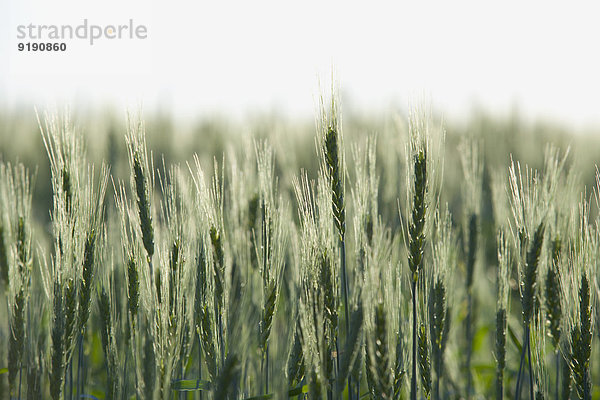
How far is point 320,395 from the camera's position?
1.23 m

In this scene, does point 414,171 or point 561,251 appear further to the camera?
point 561,251

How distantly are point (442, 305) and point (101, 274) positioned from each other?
1.02 m

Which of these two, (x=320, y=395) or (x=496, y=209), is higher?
(x=496, y=209)

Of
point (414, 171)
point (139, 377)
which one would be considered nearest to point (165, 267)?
point (139, 377)

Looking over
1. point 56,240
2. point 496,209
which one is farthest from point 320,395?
point 496,209

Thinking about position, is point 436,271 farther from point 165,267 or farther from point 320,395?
point 165,267

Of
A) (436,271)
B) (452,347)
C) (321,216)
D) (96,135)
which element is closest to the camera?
(321,216)

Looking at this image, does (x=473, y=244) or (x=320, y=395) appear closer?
(x=320, y=395)

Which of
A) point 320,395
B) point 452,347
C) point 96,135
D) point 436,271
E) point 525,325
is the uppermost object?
point 96,135

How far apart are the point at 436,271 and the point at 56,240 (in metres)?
1.11

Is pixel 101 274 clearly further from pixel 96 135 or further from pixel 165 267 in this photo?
pixel 96 135

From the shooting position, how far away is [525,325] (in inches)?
55.8

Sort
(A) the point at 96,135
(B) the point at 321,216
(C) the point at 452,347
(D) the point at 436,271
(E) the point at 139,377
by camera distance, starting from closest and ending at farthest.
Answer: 1. (E) the point at 139,377
2. (B) the point at 321,216
3. (D) the point at 436,271
4. (C) the point at 452,347
5. (A) the point at 96,135

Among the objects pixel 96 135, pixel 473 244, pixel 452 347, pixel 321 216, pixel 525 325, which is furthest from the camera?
pixel 96 135
